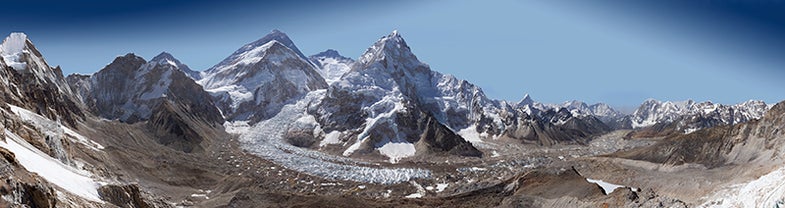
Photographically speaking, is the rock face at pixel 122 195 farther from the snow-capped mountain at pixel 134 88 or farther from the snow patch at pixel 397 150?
the snow-capped mountain at pixel 134 88

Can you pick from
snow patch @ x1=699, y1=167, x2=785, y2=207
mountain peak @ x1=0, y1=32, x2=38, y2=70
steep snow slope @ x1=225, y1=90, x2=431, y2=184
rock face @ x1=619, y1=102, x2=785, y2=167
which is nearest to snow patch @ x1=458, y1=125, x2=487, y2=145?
steep snow slope @ x1=225, y1=90, x2=431, y2=184

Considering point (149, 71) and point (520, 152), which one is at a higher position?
point (149, 71)

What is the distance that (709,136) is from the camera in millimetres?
99688

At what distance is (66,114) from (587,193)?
296 feet

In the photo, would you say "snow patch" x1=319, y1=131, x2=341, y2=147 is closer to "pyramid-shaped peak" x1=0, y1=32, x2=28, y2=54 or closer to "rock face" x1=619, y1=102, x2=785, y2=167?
"pyramid-shaped peak" x1=0, y1=32, x2=28, y2=54

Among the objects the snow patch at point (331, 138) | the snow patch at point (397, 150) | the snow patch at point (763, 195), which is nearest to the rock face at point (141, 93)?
the snow patch at point (331, 138)

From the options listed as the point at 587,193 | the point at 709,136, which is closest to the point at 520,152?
the point at 709,136

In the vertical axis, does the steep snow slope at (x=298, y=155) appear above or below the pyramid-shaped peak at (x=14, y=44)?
below

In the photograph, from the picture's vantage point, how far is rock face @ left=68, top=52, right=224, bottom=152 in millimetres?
160875

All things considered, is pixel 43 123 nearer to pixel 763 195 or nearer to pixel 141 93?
pixel 763 195

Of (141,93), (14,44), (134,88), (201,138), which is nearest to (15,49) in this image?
(14,44)

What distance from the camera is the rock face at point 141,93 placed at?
161m

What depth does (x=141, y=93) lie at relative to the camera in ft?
585

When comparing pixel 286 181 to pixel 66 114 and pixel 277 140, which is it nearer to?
pixel 66 114
